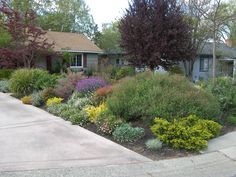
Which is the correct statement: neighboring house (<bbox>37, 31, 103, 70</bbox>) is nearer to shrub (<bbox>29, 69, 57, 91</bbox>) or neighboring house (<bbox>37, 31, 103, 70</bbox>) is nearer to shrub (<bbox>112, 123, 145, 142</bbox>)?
shrub (<bbox>29, 69, 57, 91</bbox>)

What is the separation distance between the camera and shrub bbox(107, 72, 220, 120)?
885 cm

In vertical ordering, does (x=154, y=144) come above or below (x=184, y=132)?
below

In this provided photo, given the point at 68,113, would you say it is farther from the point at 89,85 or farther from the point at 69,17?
the point at 69,17

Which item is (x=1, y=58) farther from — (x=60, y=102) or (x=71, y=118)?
(x=71, y=118)

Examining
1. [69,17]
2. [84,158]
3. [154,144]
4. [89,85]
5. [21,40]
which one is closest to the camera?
[84,158]

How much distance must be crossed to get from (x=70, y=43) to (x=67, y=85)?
18.6m

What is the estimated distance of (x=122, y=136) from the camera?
8.46 m

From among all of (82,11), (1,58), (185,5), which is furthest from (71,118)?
(82,11)

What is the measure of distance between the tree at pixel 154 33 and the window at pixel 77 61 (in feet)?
31.0

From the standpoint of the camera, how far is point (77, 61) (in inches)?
1267

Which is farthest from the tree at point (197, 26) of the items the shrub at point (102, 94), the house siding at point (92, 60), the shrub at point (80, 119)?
the shrub at point (80, 119)

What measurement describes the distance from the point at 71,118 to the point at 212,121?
4084 millimetres

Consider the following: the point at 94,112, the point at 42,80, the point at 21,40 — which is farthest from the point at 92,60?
the point at 94,112

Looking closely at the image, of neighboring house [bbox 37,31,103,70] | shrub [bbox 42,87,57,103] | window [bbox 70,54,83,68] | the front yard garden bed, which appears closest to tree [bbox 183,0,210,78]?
neighboring house [bbox 37,31,103,70]
